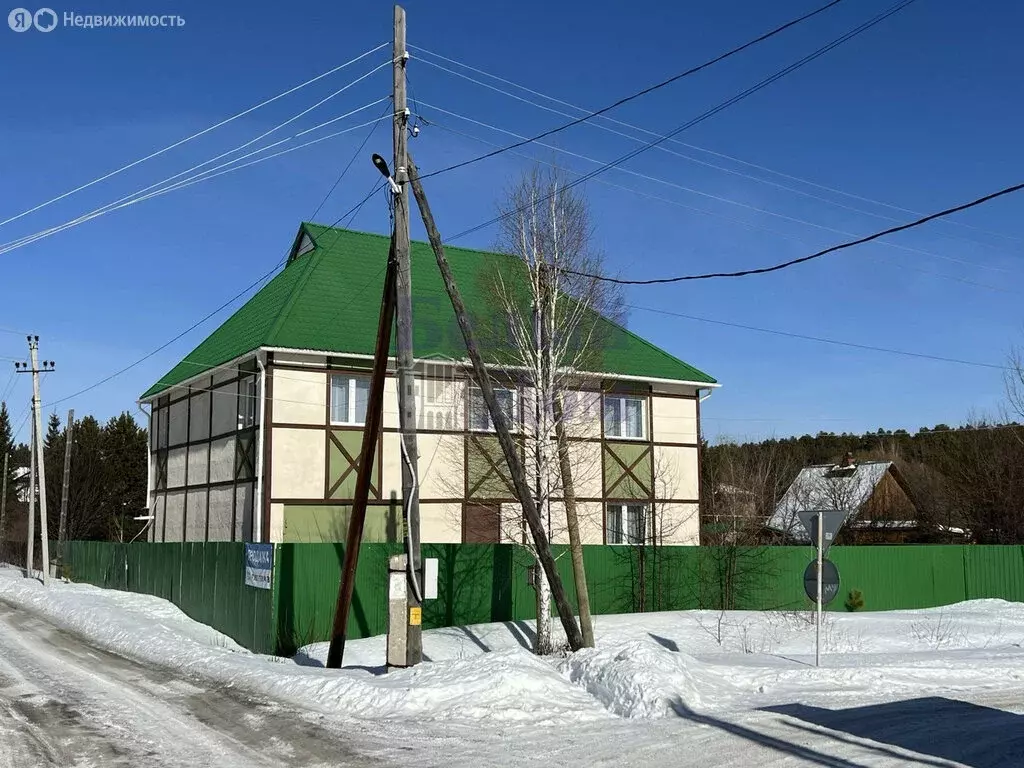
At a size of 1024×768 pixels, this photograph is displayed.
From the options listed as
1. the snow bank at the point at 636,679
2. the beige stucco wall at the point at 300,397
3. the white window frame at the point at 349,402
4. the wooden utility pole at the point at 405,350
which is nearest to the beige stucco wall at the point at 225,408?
the beige stucco wall at the point at 300,397

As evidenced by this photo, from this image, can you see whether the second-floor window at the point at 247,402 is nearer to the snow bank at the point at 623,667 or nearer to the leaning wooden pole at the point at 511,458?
the snow bank at the point at 623,667

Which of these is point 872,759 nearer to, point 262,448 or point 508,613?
point 508,613

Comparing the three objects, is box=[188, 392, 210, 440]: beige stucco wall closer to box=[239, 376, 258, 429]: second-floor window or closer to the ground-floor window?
box=[239, 376, 258, 429]: second-floor window

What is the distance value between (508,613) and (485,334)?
242 inches

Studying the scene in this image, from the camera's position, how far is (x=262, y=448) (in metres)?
24.1

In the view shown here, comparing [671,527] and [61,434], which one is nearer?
[671,527]

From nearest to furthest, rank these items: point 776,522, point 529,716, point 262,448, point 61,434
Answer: point 529,716
point 262,448
point 776,522
point 61,434

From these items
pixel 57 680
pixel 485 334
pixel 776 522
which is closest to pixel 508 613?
pixel 485 334

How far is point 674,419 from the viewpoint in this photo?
1199 inches

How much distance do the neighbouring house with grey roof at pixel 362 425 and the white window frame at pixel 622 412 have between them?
0.04 m

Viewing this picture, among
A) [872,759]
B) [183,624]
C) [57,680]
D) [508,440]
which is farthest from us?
[183,624]

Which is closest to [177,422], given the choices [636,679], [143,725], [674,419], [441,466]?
[441,466]

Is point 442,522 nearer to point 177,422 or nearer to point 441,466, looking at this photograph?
point 441,466

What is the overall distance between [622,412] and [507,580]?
943 centimetres
